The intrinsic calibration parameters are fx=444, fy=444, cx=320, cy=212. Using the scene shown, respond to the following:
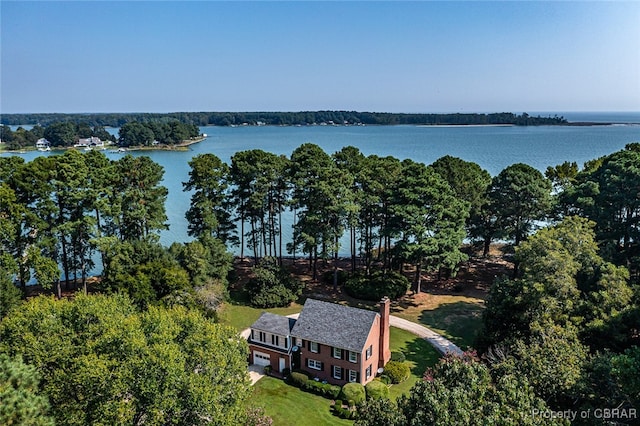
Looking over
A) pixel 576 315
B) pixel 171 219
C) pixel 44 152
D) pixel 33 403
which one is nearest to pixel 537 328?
pixel 576 315

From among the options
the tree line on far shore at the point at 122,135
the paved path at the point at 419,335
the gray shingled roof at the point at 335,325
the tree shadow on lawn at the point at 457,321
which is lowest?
the paved path at the point at 419,335

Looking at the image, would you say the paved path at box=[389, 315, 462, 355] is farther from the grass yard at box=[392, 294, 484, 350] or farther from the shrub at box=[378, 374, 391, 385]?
the shrub at box=[378, 374, 391, 385]

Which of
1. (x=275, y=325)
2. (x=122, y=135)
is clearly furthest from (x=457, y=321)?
(x=122, y=135)

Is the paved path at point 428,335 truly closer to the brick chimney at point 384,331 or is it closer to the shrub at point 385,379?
the brick chimney at point 384,331

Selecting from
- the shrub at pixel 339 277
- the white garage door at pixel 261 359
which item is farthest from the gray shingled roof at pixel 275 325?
the shrub at pixel 339 277

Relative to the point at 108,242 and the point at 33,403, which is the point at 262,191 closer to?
the point at 108,242

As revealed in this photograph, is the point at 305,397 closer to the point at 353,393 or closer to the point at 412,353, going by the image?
the point at 353,393
